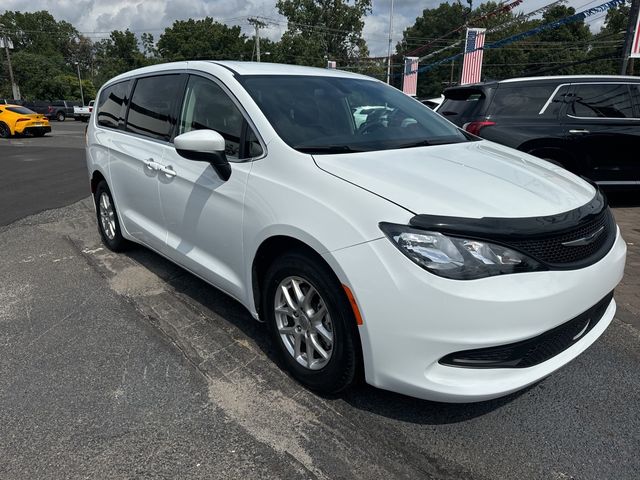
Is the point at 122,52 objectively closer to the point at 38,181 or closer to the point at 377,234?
the point at 38,181

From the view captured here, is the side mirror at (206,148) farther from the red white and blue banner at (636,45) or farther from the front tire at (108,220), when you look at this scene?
the red white and blue banner at (636,45)

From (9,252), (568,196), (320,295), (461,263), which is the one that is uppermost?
(568,196)

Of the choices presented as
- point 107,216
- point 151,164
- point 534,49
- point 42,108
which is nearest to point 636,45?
point 151,164

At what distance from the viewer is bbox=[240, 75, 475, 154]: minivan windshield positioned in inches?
114

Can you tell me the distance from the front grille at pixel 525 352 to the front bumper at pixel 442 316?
28 millimetres

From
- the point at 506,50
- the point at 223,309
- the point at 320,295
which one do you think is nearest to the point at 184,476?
the point at 320,295

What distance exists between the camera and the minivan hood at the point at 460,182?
7.30 feet

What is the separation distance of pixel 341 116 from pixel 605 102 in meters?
5.13

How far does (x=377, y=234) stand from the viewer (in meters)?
2.15

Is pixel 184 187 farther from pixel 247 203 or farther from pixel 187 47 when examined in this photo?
pixel 187 47

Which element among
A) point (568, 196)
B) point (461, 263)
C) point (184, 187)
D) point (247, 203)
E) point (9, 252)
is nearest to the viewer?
point (461, 263)

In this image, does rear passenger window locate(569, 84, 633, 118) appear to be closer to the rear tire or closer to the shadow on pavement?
the shadow on pavement

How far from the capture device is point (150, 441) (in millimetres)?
2334

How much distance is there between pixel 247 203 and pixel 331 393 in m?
1.13
